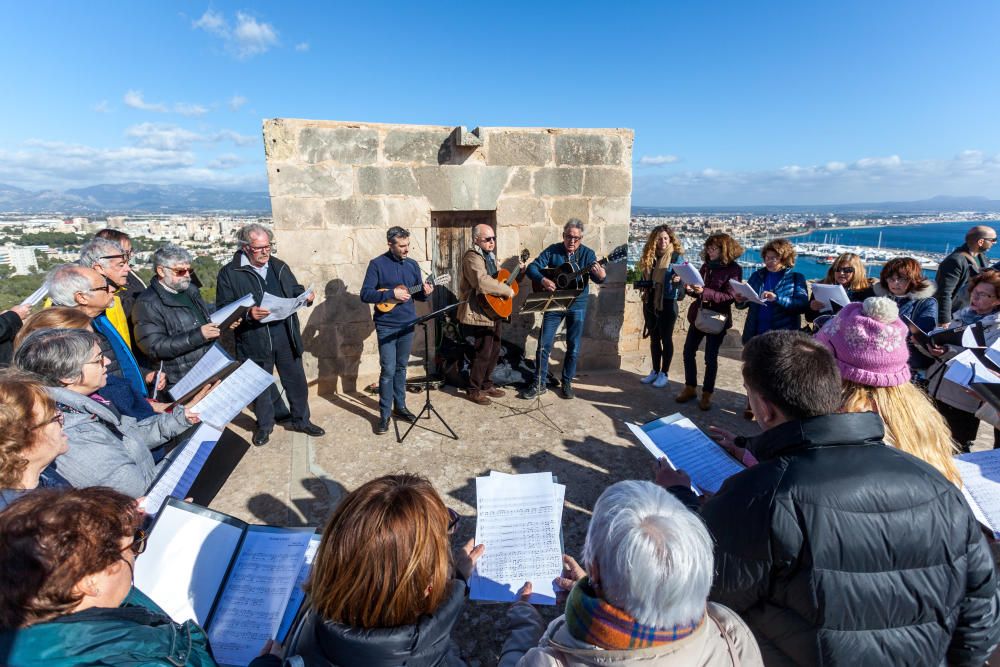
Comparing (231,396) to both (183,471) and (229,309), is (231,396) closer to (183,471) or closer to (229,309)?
(183,471)

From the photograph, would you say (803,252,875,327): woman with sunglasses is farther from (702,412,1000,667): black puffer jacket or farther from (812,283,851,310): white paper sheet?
(702,412,1000,667): black puffer jacket

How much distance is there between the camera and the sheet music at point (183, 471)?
86.0 inches

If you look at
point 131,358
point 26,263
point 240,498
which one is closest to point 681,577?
point 240,498

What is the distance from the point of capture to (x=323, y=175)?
14.9ft

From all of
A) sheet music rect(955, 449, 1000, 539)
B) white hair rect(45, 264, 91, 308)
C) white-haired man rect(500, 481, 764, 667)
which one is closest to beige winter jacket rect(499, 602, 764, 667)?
white-haired man rect(500, 481, 764, 667)

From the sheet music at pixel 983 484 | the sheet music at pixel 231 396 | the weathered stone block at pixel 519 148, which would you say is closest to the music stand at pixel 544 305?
the weathered stone block at pixel 519 148

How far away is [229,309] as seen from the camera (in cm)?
362

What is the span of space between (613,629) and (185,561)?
1.74 m

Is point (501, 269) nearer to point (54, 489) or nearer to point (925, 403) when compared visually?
point (925, 403)

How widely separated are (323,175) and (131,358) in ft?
7.61

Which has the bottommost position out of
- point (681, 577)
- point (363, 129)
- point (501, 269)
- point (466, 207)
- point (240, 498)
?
point (240, 498)

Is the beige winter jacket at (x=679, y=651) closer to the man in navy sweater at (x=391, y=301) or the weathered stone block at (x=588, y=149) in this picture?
the man in navy sweater at (x=391, y=301)

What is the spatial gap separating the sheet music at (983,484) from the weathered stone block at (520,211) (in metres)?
4.00

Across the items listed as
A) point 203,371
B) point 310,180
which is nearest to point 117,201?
point 310,180
